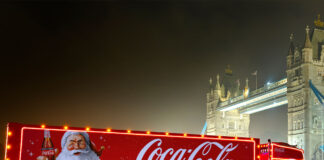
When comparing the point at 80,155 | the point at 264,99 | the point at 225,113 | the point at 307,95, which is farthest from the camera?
the point at 225,113

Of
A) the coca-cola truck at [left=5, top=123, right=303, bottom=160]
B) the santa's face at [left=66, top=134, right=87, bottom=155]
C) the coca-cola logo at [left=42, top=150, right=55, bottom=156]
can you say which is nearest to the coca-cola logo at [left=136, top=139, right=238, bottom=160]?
the coca-cola truck at [left=5, top=123, right=303, bottom=160]

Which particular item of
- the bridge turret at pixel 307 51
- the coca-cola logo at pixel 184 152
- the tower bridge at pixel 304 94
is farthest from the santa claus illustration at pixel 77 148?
the bridge turret at pixel 307 51

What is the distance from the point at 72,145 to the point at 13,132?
4.25ft

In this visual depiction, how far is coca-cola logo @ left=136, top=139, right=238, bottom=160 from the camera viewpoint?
993 cm

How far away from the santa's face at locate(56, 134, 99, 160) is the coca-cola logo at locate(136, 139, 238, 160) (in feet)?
3.89

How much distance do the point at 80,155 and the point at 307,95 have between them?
182 feet

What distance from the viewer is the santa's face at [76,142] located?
927 centimetres

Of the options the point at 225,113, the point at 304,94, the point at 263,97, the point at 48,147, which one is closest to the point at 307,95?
the point at 304,94

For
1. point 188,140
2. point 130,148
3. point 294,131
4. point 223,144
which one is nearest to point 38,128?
point 130,148

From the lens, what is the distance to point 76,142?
932cm

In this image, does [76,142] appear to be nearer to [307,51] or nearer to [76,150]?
[76,150]

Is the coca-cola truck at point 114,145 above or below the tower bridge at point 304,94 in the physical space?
below

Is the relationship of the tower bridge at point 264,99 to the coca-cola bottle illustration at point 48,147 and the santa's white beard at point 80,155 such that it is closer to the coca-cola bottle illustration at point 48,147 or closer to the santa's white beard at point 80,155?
the santa's white beard at point 80,155

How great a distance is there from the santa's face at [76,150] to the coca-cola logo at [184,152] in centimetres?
118
